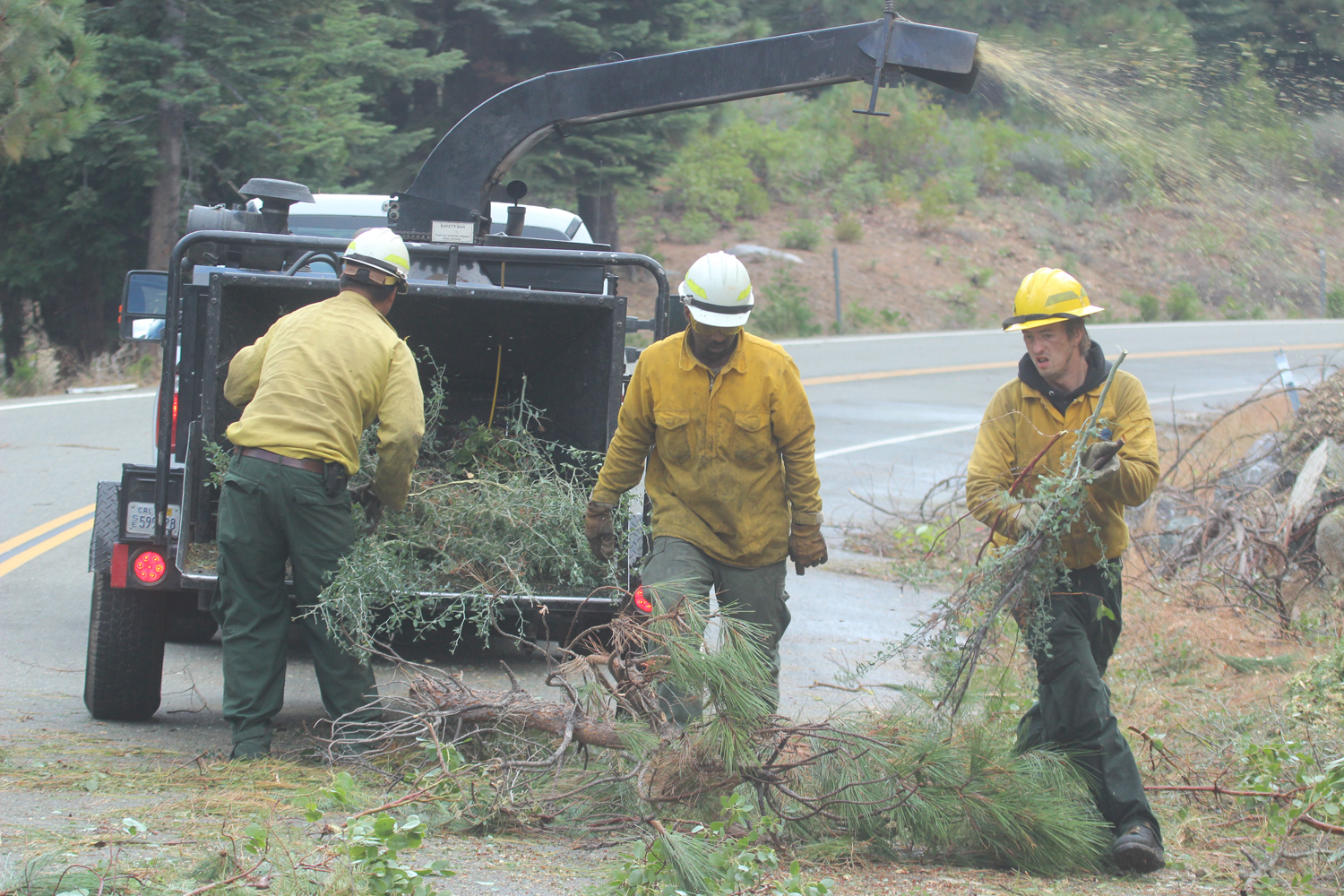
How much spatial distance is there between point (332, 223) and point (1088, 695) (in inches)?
208

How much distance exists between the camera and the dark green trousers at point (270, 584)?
14.8 feet

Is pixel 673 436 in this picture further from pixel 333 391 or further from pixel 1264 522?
pixel 1264 522

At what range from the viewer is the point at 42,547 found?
838 centimetres

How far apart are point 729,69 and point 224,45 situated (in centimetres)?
1332

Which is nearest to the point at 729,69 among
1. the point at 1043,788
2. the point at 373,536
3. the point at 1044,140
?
the point at 373,536

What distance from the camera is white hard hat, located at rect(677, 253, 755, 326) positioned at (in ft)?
14.5

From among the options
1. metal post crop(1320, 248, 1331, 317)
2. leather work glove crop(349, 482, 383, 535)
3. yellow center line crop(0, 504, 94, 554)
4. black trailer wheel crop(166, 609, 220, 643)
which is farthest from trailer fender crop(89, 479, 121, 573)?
metal post crop(1320, 248, 1331, 317)

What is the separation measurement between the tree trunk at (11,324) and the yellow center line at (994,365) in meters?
11.7

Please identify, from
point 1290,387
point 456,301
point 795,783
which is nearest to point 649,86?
point 456,301

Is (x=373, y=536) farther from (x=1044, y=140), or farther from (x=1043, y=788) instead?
(x=1044, y=140)

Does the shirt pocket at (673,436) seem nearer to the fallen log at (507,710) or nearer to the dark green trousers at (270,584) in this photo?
the fallen log at (507,710)

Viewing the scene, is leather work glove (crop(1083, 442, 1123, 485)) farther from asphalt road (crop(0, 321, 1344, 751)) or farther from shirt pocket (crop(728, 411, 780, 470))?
asphalt road (crop(0, 321, 1344, 751))

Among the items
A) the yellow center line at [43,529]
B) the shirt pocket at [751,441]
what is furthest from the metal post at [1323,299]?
the shirt pocket at [751,441]

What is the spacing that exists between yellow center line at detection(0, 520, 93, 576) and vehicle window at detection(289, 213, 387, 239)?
281 cm
